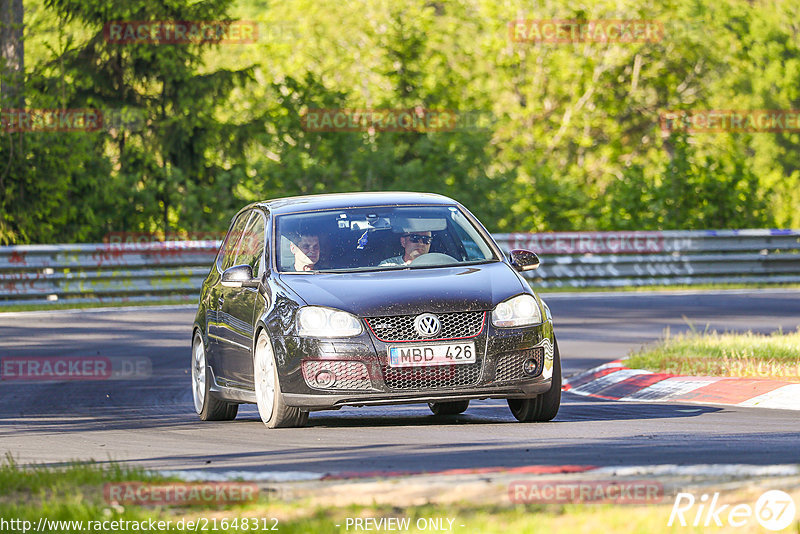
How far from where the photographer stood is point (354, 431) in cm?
920

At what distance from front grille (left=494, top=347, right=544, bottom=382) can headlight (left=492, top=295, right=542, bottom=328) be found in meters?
0.19

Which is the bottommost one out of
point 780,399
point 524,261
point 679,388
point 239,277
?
point 679,388

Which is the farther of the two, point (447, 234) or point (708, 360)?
point (708, 360)

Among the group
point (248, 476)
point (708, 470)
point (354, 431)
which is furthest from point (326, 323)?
point (708, 470)

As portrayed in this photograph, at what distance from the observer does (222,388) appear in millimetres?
10461

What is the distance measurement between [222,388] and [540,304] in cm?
252

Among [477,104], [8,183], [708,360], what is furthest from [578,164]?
[708,360]

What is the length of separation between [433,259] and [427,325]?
3.85 ft

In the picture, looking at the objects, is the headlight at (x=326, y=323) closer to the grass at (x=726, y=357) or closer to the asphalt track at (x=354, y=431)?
the asphalt track at (x=354, y=431)

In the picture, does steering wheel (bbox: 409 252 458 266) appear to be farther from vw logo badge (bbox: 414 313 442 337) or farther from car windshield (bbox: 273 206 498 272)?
vw logo badge (bbox: 414 313 442 337)

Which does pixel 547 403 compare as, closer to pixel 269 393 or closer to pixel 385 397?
pixel 385 397

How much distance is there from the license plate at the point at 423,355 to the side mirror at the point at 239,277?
5.05 feet

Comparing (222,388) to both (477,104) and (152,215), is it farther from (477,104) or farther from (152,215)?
(477,104)

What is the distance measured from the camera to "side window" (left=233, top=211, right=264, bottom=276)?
34.4ft
